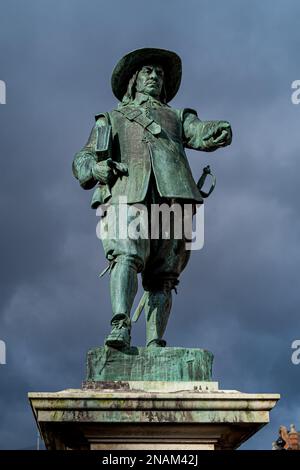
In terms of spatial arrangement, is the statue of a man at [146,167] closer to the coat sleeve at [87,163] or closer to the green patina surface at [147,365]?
Answer: the coat sleeve at [87,163]

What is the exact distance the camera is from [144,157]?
7.83 metres

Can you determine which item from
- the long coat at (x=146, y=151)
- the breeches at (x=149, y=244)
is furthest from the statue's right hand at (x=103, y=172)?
the breeches at (x=149, y=244)

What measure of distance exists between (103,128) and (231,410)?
9.51 ft

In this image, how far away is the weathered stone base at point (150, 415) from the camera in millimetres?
6480

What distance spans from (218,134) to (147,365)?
2.48m

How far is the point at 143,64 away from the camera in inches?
332

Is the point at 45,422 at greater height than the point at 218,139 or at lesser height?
lesser

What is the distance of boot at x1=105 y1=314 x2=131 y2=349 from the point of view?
6969 millimetres

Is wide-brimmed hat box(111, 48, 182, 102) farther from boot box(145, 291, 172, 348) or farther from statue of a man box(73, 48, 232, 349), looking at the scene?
boot box(145, 291, 172, 348)

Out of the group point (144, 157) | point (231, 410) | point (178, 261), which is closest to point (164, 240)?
point (178, 261)

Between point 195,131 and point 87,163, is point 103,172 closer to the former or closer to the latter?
point 87,163

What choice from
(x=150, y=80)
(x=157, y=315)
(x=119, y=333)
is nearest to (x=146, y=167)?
(x=150, y=80)

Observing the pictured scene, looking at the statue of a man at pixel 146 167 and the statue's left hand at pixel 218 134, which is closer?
the statue of a man at pixel 146 167
